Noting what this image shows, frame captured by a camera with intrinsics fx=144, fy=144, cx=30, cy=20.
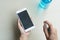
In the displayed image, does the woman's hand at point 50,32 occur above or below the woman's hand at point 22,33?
below

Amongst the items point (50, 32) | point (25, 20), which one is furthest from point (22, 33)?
point (50, 32)

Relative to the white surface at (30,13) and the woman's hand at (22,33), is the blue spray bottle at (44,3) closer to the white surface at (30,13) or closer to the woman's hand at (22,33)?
the white surface at (30,13)

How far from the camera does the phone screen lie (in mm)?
836

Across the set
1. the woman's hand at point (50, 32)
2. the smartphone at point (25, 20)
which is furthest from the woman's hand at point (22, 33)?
the woman's hand at point (50, 32)

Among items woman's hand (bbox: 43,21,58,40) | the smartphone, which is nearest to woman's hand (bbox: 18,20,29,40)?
the smartphone

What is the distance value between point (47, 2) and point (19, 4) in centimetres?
18

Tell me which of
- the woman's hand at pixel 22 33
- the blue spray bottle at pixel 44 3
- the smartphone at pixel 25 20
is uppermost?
the blue spray bottle at pixel 44 3

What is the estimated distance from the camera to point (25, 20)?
843 mm

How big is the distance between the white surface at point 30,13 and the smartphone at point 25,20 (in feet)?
0.13

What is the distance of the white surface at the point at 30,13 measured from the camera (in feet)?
2.75

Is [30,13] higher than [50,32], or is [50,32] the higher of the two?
[30,13]

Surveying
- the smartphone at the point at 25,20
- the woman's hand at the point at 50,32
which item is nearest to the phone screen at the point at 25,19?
the smartphone at the point at 25,20

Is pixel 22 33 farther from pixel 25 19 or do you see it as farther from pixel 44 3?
pixel 44 3

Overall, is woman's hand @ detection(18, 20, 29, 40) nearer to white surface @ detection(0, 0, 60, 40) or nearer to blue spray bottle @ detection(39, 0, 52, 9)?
white surface @ detection(0, 0, 60, 40)
